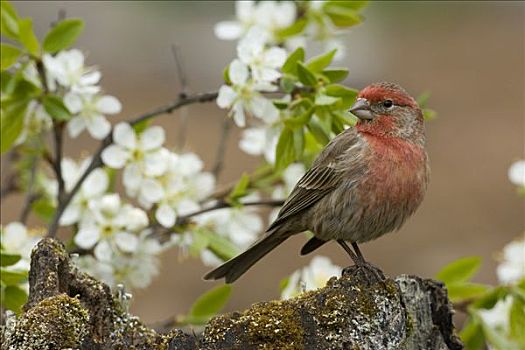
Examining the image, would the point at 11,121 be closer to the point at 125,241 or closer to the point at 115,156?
the point at 115,156

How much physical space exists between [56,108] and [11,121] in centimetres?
23

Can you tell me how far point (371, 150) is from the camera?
5152mm

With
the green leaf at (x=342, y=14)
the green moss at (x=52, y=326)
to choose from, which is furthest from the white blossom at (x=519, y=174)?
the green moss at (x=52, y=326)

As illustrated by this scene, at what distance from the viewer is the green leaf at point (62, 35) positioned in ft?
16.7

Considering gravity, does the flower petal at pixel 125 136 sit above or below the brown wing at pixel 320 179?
above

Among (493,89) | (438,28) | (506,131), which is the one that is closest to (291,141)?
(506,131)

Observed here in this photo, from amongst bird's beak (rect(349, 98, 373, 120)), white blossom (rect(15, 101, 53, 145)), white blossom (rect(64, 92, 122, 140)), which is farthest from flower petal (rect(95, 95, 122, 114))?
bird's beak (rect(349, 98, 373, 120))

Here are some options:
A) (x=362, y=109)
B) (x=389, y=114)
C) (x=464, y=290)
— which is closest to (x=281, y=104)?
(x=362, y=109)

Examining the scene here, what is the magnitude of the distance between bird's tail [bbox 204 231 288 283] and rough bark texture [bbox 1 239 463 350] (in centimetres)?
112

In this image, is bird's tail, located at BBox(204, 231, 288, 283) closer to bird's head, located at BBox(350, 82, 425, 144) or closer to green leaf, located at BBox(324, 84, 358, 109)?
bird's head, located at BBox(350, 82, 425, 144)

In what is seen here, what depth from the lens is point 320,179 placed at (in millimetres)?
5227

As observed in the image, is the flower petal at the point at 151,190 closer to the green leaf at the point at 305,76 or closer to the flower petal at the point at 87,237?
the flower petal at the point at 87,237

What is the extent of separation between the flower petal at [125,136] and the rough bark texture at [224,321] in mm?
1177

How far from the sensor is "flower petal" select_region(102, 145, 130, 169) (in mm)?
5211
